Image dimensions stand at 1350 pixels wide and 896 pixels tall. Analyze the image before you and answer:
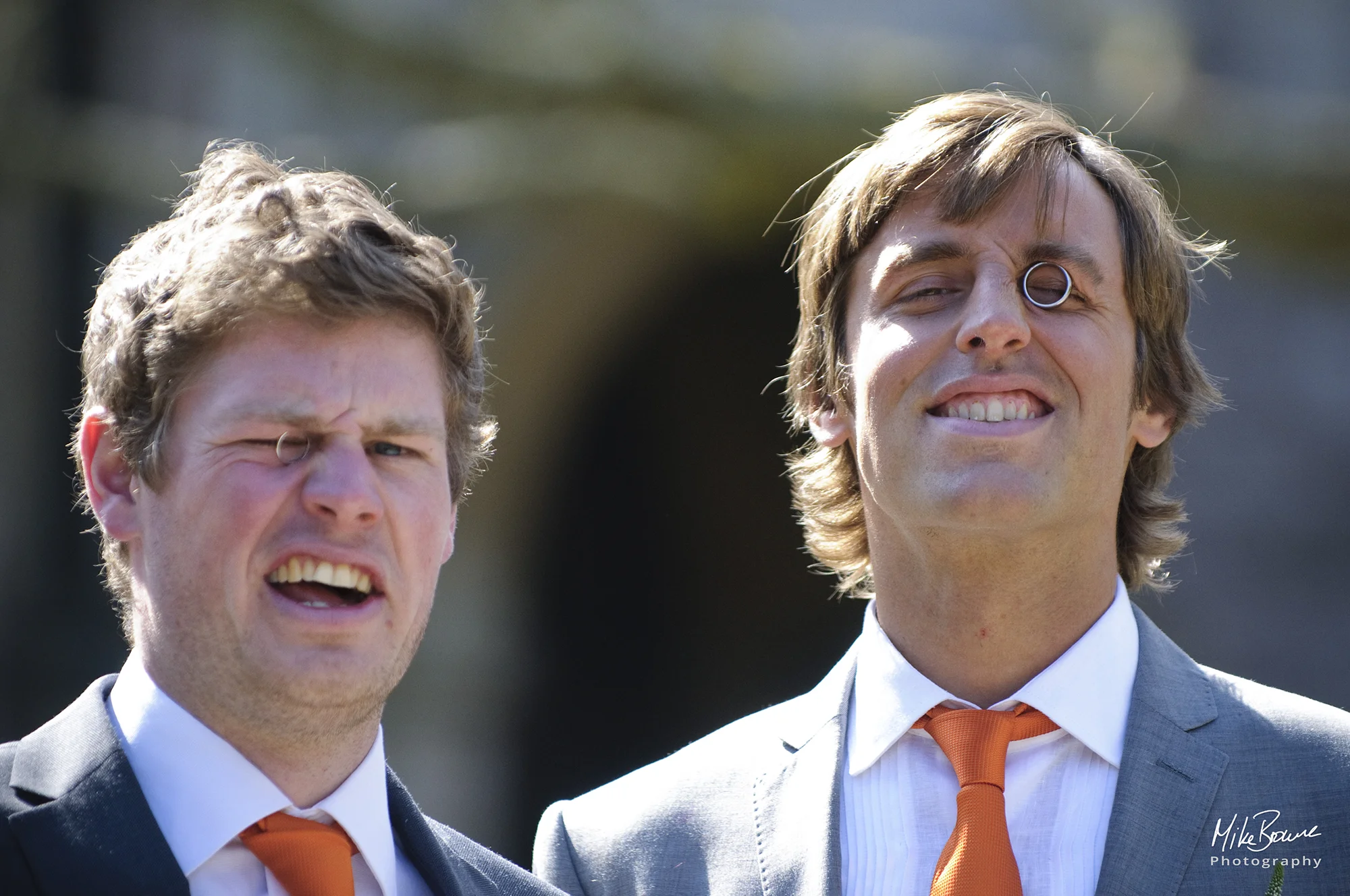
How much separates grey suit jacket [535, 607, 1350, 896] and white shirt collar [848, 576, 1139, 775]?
0.03 m

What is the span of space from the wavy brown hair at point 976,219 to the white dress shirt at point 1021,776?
45cm

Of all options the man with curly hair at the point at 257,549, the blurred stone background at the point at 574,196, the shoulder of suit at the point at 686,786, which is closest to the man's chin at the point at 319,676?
the man with curly hair at the point at 257,549

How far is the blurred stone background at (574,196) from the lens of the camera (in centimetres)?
614

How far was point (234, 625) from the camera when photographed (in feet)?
7.43

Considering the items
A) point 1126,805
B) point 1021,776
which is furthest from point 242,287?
point 1126,805

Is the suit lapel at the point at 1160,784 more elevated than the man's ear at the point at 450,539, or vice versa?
the man's ear at the point at 450,539

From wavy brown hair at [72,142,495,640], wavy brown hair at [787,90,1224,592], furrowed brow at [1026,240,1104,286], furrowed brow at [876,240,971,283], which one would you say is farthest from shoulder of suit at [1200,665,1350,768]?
wavy brown hair at [72,142,495,640]

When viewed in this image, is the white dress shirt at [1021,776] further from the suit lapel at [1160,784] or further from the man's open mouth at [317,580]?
the man's open mouth at [317,580]

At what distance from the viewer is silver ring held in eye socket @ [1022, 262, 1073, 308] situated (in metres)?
2.92

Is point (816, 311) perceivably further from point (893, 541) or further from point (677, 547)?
point (677, 547)

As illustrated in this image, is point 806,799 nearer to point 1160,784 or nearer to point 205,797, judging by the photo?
point 1160,784

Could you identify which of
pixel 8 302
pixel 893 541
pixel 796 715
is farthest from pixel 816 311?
pixel 8 302

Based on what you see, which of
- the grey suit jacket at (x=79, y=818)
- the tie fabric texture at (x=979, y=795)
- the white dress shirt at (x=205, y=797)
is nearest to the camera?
the grey suit jacket at (x=79, y=818)

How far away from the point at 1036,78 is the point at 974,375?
12.4ft
